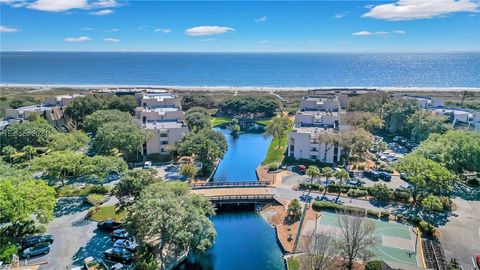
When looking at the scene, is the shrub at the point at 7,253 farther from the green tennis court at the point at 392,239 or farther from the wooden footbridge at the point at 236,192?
the green tennis court at the point at 392,239

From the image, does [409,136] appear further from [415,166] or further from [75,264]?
[75,264]

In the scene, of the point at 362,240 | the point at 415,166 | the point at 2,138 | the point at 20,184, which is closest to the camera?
the point at 362,240

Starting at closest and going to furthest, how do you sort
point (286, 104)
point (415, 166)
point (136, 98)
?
point (415, 166) → point (136, 98) → point (286, 104)

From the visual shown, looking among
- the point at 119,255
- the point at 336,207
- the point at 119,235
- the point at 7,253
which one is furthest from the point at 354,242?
the point at 7,253

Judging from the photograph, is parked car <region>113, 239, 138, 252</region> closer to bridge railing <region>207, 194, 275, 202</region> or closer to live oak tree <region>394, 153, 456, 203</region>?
bridge railing <region>207, 194, 275, 202</region>

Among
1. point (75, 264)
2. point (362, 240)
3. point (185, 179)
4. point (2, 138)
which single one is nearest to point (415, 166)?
→ point (362, 240)

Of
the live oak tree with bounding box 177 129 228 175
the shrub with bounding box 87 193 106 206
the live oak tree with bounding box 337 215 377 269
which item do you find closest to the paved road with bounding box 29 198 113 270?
the shrub with bounding box 87 193 106 206
